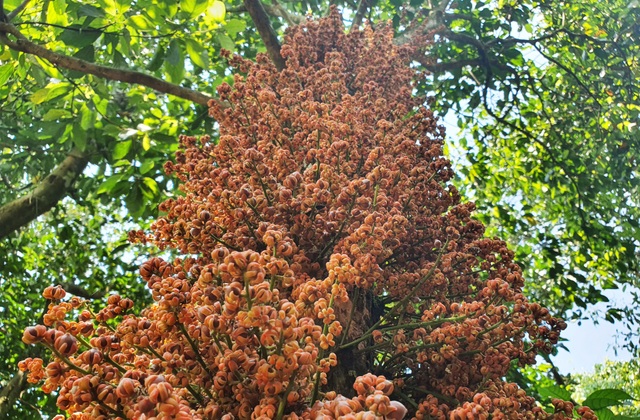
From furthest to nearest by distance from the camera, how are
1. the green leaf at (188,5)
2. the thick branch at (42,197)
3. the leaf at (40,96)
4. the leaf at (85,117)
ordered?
1. the thick branch at (42,197)
2. the leaf at (85,117)
3. the leaf at (40,96)
4. the green leaf at (188,5)

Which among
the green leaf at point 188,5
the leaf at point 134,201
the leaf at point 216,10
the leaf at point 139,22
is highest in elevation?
the leaf at point 216,10

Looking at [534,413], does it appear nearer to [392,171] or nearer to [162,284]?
[392,171]

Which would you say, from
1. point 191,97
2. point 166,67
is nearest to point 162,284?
point 191,97

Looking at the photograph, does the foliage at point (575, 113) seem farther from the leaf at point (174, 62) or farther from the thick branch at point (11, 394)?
the thick branch at point (11, 394)

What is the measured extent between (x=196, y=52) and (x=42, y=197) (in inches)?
111

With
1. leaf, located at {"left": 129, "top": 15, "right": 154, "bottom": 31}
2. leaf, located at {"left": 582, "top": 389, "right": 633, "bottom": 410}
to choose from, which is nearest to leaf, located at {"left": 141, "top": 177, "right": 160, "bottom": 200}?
leaf, located at {"left": 129, "top": 15, "right": 154, "bottom": 31}

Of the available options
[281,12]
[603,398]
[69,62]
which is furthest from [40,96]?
[603,398]

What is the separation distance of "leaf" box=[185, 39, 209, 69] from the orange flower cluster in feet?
3.17

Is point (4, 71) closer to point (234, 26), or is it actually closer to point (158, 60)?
point (158, 60)

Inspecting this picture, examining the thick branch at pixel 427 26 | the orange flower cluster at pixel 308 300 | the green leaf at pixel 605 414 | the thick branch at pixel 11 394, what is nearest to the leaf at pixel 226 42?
the orange flower cluster at pixel 308 300

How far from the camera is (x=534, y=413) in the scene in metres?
1.53

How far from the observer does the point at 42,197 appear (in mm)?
5258

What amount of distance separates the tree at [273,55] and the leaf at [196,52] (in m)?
0.01

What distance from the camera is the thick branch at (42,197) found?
16.5ft
